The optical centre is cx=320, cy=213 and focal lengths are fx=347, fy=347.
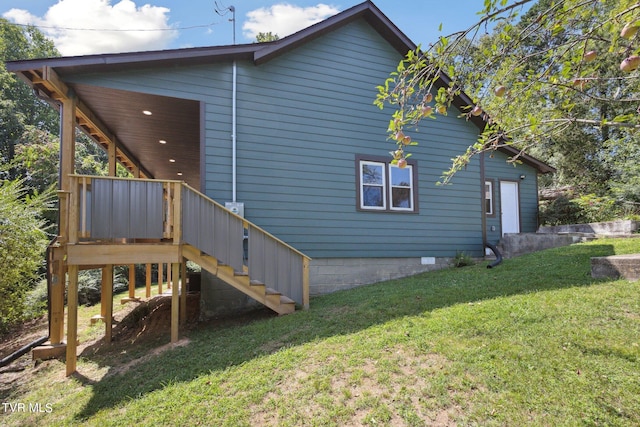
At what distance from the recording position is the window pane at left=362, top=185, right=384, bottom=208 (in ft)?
26.1

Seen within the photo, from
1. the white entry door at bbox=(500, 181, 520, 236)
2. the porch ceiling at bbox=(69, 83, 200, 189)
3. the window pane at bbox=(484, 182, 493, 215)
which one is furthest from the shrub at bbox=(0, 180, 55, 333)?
the white entry door at bbox=(500, 181, 520, 236)

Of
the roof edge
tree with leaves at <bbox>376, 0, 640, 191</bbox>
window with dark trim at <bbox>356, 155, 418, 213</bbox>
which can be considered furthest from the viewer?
window with dark trim at <bbox>356, 155, 418, 213</bbox>

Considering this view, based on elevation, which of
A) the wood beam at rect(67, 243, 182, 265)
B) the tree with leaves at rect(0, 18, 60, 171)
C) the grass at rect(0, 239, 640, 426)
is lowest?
the grass at rect(0, 239, 640, 426)

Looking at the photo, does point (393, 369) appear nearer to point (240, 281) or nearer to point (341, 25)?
point (240, 281)

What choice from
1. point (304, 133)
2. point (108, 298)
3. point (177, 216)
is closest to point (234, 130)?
point (304, 133)

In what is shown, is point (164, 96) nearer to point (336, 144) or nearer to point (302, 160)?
point (302, 160)

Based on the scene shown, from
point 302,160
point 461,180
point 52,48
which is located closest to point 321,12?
point 302,160

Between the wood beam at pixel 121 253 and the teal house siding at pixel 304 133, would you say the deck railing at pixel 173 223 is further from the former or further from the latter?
the teal house siding at pixel 304 133

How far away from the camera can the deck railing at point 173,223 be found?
475cm

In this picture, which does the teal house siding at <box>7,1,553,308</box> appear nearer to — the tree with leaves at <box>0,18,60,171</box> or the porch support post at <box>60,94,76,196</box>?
the porch support post at <box>60,94,76,196</box>

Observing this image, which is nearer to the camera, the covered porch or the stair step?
the covered porch

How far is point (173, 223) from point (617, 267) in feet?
21.9

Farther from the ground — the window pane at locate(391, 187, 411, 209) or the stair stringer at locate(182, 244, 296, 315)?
the window pane at locate(391, 187, 411, 209)

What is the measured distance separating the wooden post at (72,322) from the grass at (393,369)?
0.22m
